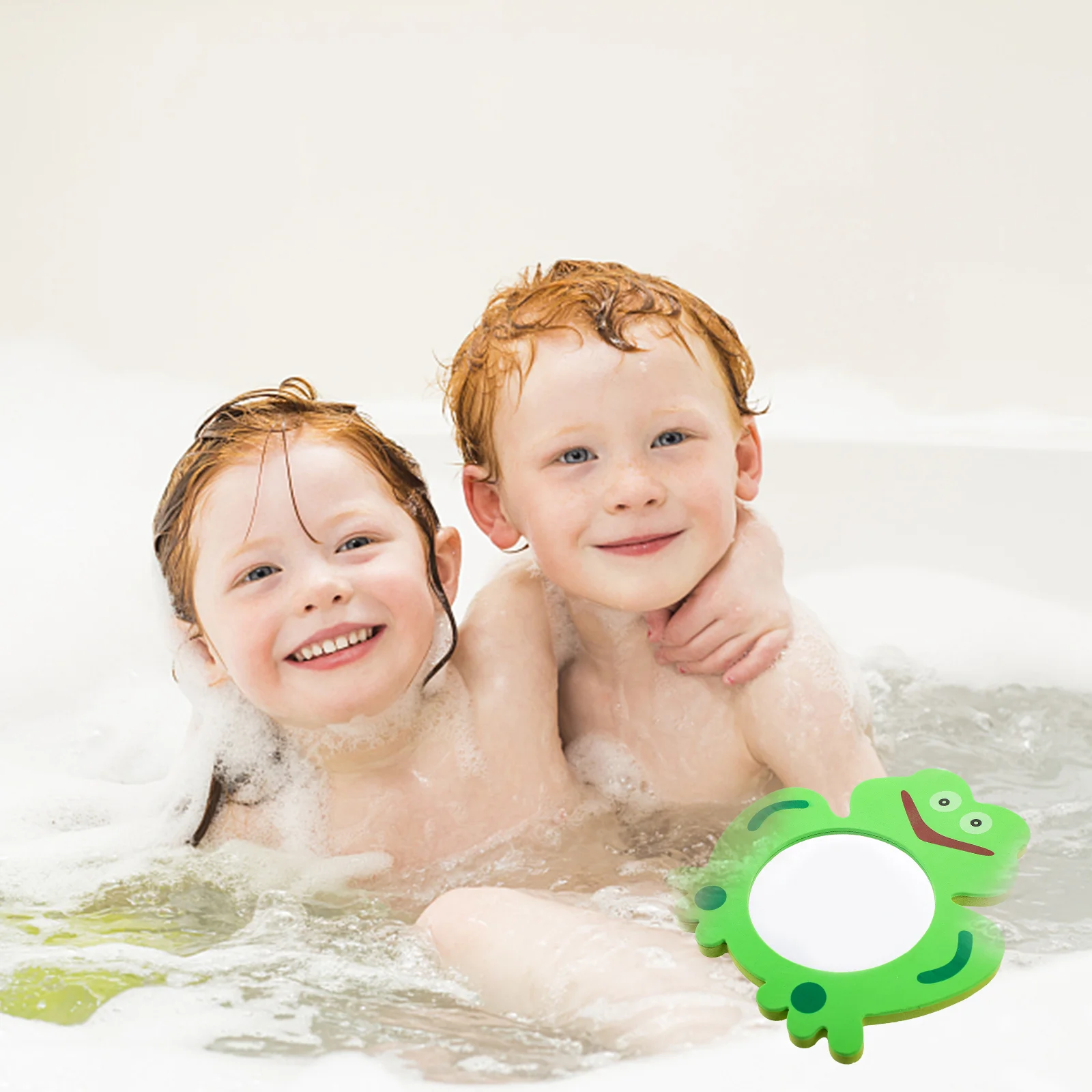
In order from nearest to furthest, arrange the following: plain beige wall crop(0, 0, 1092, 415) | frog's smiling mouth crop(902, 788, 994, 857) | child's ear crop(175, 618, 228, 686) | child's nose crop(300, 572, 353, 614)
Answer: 1. frog's smiling mouth crop(902, 788, 994, 857)
2. child's nose crop(300, 572, 353, 614)
3. child's ear crop(175, 618, 228, 686)
4. plain beige wall crop(0, 0, 1092, 415)

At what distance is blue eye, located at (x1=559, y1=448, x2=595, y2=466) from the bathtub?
0.37 meters

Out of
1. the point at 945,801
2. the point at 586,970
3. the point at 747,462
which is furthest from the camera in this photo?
the point at 747,462

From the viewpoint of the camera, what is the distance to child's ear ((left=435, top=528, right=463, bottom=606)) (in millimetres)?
1205

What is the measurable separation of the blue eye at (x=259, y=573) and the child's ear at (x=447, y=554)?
0.16 m

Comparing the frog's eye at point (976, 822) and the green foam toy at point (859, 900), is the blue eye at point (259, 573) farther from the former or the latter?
the frog's eye at point (976, 822)

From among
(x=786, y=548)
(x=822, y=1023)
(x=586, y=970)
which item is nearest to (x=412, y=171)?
(x=786, y=548)

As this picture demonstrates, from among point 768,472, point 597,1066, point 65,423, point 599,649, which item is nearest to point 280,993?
point 597,1066

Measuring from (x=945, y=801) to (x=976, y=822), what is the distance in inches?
1.2

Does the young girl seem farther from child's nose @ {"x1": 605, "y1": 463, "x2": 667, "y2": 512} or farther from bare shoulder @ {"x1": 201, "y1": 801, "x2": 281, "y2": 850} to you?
child's nose @ {"x1": 605, "y1": 463, "x2": 667, "y2": 512}

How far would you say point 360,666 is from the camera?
3.57 ft

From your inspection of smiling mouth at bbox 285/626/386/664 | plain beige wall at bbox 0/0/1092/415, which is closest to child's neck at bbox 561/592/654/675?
smiling mouth at bbox 285/626/386/664

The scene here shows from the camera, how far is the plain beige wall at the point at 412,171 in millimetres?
2096

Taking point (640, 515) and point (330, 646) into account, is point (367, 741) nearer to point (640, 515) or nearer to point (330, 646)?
point (330, 646)

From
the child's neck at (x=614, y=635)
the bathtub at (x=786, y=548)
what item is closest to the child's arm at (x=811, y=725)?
the child's neck at (x=614, y=635)
